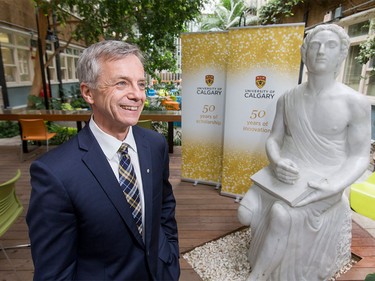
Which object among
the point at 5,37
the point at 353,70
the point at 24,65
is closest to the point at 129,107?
the point at 353,70

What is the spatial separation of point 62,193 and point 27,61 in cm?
1099

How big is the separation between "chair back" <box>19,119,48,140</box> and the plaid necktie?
12.6 feet

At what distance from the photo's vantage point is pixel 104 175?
909 mm

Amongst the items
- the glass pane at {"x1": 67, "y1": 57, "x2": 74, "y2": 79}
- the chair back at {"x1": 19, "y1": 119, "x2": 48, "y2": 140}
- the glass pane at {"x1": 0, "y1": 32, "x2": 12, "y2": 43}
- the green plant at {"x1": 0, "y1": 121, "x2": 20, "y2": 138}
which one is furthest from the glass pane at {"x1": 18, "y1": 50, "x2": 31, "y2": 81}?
the chair back at {"x1": 19, "y1": 119, "x2": 48, "y2": 140}

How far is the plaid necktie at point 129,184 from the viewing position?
0.99 m

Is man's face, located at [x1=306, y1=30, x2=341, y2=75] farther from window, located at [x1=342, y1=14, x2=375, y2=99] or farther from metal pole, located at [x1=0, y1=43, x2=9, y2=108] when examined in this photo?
metal pole, located at [x1=0, y1=43, x2=9, y2=108]

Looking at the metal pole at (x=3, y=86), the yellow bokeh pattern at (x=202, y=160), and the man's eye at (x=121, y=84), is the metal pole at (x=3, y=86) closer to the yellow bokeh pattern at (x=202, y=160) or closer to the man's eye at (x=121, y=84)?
the yellow bokeh pattern at (x=202, y=160)

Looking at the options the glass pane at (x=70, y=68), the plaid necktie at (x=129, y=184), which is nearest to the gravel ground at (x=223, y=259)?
the plaid necktie at (x=129, y=184)

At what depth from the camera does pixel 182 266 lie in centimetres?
211

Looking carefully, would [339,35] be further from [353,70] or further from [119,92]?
[353,70]

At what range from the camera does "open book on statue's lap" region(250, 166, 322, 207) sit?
1645mm

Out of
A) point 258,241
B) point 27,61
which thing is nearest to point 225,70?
point 258,241

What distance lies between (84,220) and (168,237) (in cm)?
55

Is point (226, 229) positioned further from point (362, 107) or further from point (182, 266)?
point (362, 107)
